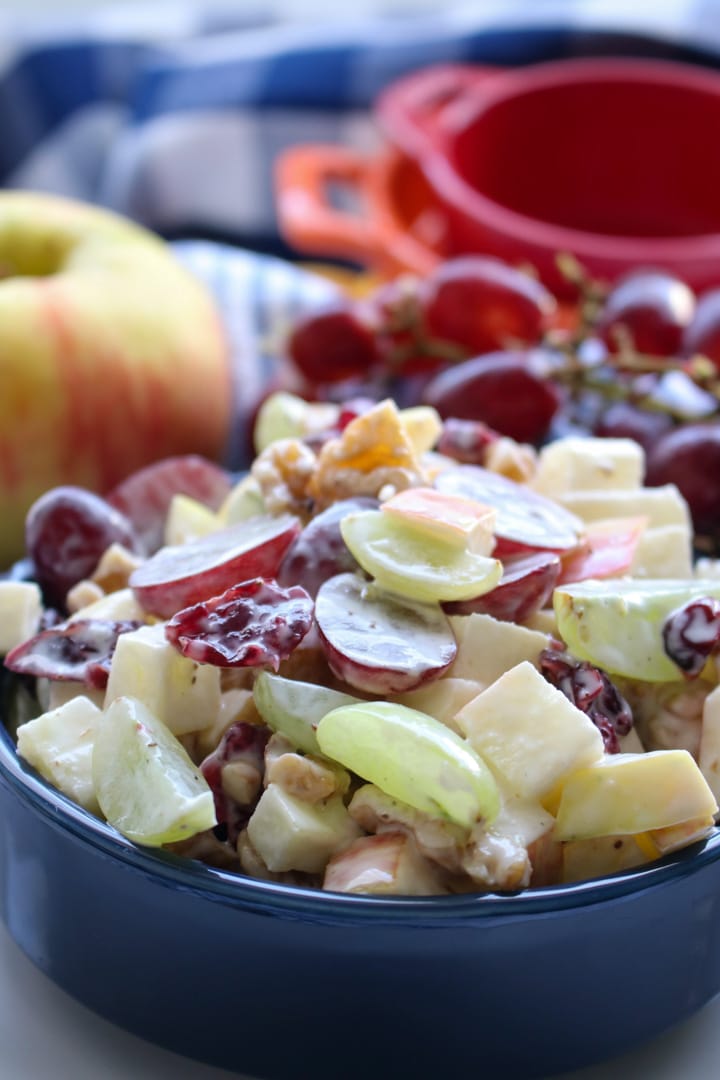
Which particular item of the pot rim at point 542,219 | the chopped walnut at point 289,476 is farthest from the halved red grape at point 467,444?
the pot rim at point 542,219

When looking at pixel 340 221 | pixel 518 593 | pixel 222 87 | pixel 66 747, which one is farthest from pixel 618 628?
pixel 222 87

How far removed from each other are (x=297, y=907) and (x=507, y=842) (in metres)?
0.09

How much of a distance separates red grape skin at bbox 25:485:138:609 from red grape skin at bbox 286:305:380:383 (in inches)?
14.5

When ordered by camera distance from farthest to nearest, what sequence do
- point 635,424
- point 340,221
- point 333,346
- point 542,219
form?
point 542,219 → point 340,221 → point 333,346 → point 635,424

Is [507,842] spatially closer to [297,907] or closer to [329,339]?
[297,907]

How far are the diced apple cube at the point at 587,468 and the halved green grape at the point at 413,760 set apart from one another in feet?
0.86

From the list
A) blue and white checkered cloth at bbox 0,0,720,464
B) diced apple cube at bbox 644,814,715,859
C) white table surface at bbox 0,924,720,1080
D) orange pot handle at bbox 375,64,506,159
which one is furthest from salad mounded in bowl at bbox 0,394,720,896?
blue and white checkered cloth at bbox 0,0,720,464

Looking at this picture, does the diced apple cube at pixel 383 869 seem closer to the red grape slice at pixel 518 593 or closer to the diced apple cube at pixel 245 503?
the red grape slice at pixel 518 593

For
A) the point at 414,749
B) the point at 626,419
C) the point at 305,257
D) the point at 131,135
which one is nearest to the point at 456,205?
the point at 626,419

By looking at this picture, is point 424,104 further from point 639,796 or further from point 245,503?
point 639,796

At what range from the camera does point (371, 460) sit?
28.7 inches

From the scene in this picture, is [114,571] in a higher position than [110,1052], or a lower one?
higher

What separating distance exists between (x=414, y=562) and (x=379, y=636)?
0.05 meters

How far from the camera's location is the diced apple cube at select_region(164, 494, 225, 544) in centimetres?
81
